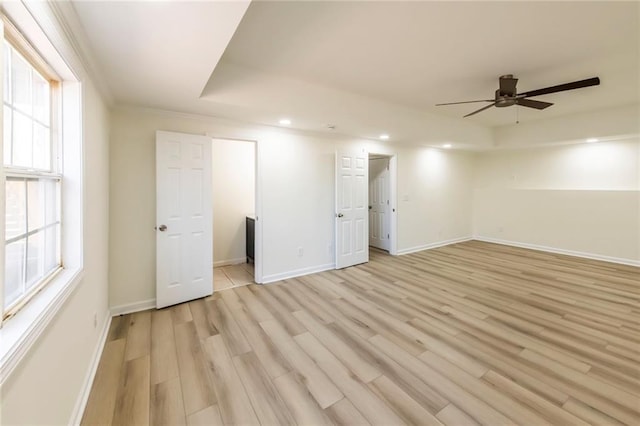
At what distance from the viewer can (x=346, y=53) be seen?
2629 millimetres

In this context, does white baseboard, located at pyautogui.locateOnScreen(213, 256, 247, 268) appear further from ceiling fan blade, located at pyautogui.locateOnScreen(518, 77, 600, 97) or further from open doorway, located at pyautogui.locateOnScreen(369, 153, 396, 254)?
ceiling fan blade, located at pyautogui.locateOnScreen(518, 77, 600, 97)

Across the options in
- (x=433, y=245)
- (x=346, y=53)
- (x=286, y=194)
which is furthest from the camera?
(x=433, y=245)

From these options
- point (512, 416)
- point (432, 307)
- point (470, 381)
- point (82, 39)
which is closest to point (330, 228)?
point (432, 307)

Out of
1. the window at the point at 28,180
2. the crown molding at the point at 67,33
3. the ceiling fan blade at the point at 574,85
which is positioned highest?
the ceiling fan blade at the point at 574,85

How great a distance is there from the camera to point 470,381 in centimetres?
195

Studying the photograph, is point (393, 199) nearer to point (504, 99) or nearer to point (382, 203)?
point (382, 203)

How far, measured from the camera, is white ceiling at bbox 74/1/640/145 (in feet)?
5.72

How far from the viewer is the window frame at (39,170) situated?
115cm

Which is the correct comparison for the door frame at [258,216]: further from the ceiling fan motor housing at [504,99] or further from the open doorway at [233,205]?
the ceiling fan motor housing at [504,99]

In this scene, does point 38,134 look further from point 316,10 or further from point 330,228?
point 330,228

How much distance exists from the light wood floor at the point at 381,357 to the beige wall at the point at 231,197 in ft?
4.68

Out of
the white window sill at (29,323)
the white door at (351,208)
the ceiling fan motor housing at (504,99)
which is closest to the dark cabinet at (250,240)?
the white door at (351,208)

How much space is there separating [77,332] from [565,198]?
776 cm

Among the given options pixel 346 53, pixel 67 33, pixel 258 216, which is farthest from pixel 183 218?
pixel 346 53
